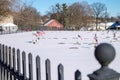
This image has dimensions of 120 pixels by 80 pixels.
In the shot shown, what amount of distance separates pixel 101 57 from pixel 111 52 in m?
0.08

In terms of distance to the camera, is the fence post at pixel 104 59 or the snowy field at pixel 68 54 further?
the snowy field at pixel 68 54

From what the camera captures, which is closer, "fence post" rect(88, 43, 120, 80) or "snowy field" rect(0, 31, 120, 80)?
"fence post" rect(88, 43, 120, 80)

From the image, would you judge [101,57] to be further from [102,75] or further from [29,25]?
[29,25]

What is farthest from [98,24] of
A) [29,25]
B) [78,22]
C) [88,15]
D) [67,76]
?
[67,76]

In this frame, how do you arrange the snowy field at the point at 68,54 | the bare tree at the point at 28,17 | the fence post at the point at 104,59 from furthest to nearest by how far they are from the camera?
the bare tree at the point at 28,17 → the snowy field at the point at 68,54 → the fence post at the point at 104,59

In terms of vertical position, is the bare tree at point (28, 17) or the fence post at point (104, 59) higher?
the bare tree at point (28, 17)

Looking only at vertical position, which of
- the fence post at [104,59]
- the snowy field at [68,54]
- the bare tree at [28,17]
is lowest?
the snowy field at [68,54]

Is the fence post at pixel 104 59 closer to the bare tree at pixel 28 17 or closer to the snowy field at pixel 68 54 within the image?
the snowy field at pixel 68 54

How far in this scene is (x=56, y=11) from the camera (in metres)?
120

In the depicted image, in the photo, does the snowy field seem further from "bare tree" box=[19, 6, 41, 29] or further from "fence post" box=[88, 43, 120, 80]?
"bare tree" box=[19, 6, 41, 29]

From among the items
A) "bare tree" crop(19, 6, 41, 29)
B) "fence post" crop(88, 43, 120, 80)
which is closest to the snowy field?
"fence post" crop(88, 43, 120, 80)

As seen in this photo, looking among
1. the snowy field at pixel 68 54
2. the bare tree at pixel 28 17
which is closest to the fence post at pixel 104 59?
the snowy field at pixel 68 54

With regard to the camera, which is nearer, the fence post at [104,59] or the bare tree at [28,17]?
the fence post at [104,59]

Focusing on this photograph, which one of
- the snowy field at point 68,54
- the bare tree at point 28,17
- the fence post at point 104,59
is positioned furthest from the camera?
the bare tree at point 28,17
